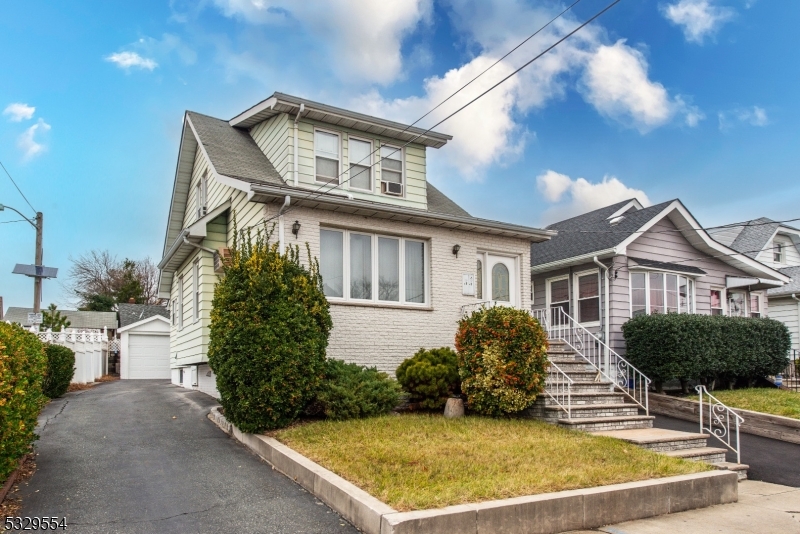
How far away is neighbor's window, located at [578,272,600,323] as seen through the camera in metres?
16.3

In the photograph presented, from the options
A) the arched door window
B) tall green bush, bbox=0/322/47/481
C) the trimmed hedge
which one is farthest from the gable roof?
tall green bush, bbox=0/322/47/481

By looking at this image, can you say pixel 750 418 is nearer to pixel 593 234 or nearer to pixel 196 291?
pixel 593 234

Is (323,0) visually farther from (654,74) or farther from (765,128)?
(765,128)

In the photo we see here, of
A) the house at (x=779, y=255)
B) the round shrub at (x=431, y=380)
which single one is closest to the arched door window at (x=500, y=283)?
the round shrub at (x=431, y=380)

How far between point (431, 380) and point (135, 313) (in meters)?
29.4

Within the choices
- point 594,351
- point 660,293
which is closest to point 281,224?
point 594,351

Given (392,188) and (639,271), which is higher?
(392,188)

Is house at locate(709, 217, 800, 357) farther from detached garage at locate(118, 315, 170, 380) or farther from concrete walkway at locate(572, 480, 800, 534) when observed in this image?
detached garage at locate(118, 315, 170, 380)

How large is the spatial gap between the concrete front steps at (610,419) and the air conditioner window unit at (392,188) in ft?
17.4

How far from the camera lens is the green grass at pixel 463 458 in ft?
19.6

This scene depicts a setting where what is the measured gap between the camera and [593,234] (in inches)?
680

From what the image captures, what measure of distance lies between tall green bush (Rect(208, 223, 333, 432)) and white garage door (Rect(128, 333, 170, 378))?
2118cm

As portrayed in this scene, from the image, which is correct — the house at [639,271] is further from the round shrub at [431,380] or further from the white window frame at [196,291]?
the white window frame at [196,291]

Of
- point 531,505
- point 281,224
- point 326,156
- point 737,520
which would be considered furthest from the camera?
point 326,156
